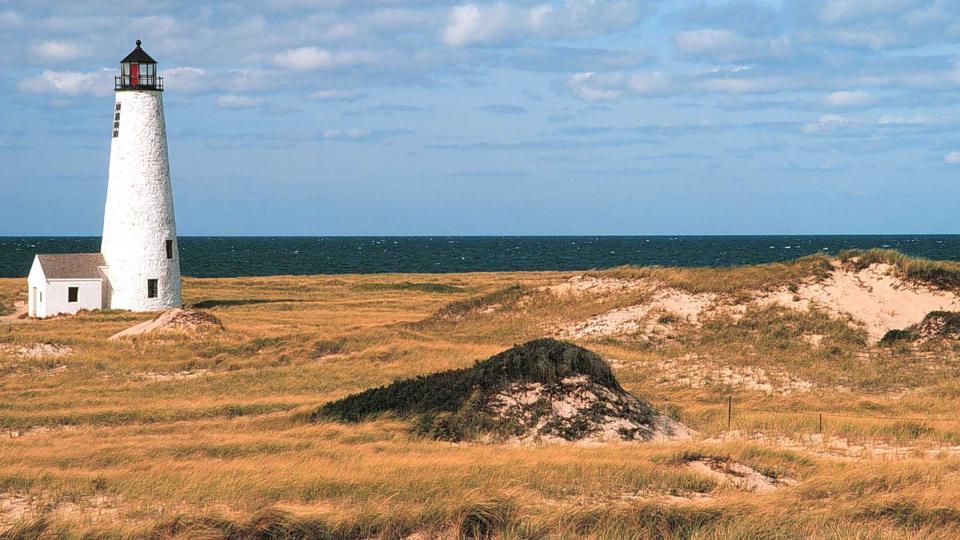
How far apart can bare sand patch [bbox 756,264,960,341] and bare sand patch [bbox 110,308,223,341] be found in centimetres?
2075

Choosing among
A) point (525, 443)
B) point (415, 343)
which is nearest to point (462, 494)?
point (525, 443)

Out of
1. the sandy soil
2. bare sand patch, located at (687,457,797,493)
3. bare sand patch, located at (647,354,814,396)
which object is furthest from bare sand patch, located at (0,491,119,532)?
the sandy soil

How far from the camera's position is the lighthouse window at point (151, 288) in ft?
157

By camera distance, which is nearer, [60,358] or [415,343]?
[60,358]

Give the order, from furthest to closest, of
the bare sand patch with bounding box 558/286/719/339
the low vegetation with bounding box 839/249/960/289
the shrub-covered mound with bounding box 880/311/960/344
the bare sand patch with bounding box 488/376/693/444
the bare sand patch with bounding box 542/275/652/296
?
the bare sand patch with bounding box 542/275/652/296, the low vegetation with bounding box 839/249/960/289, the bare sand patch with bounding box 558/286/719/339, the shrub-covered mound with bounding box 880/311/960/344, the bare sand patch with bounding box 488/376/693/444

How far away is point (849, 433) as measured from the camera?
67.8 ft

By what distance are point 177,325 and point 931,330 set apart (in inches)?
1038

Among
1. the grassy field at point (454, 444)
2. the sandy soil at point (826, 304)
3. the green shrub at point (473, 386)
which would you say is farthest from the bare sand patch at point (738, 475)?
the sandy soil at point (826, 304)

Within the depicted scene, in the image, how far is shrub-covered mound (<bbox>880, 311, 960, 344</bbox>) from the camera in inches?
1364

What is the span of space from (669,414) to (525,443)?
188 inches

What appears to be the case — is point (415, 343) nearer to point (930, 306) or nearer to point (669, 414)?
point (669, 414)

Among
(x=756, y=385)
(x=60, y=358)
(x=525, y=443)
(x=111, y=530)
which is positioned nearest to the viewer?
(x=111, y=530)

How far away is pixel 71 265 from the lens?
158ft

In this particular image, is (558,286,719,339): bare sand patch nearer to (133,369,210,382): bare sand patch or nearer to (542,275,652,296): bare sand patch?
(542,275,652,296): bare sand patch
